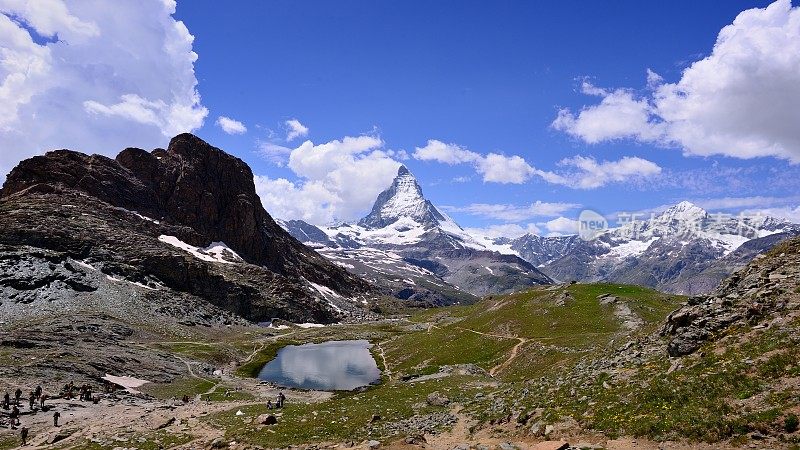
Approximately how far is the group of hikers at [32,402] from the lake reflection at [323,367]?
122 feet

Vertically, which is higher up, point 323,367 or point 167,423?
point 167,423

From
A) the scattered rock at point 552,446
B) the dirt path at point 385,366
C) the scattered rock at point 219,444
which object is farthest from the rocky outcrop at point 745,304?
the dirt path at point 385,366

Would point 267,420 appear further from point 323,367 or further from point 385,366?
point 323,367

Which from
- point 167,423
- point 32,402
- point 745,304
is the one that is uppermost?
point 745,304

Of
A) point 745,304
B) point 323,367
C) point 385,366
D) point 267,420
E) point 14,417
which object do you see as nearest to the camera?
point 745,304

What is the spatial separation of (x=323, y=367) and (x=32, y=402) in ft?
227

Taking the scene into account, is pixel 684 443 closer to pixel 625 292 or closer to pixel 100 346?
pixel 625 292

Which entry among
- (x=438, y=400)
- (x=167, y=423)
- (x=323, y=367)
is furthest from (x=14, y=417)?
(x=323, y=367)

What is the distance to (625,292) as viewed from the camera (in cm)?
9256

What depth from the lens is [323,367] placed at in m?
117

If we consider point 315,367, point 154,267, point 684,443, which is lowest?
point 315,367

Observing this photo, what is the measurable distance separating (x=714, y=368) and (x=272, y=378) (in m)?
91.0

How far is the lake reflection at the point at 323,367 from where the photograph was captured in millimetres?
94994

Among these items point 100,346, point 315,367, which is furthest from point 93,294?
point 315,367
